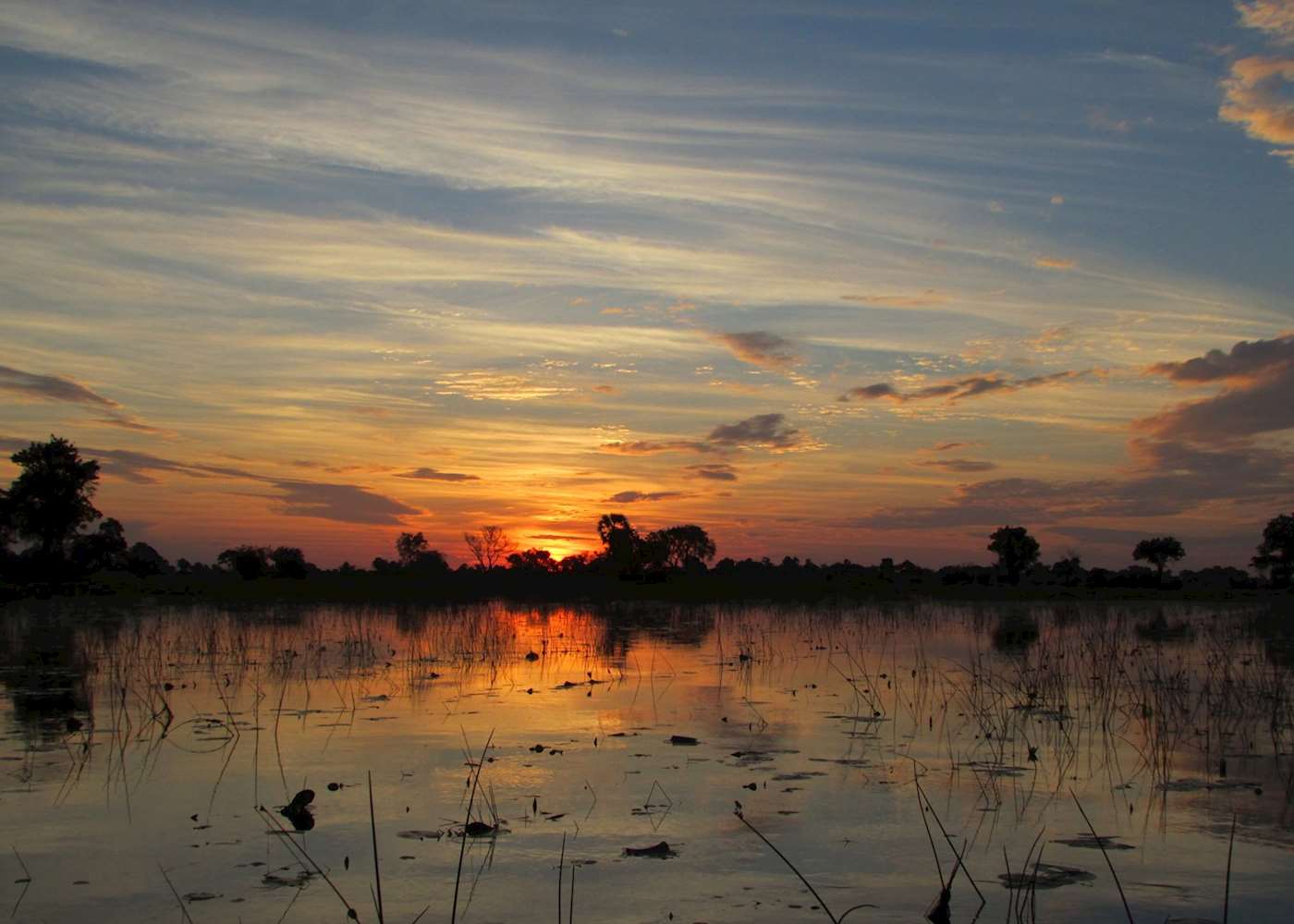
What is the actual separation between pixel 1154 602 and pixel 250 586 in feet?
147

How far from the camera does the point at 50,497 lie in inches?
2470

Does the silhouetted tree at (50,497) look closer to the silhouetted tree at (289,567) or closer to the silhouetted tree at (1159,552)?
the silhouetted tree at (289,567)

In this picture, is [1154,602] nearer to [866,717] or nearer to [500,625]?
[500,625]

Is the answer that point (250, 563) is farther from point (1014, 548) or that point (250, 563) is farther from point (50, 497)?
point (1014, 548)

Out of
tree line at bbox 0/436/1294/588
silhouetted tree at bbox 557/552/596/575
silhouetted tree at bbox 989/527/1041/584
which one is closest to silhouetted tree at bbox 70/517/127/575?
tree line at bbox 0/436/1294/588

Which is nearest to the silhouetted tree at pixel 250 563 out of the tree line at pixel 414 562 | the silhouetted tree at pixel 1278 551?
the tree line at pixel 414 562

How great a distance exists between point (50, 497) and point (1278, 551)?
79514 mm

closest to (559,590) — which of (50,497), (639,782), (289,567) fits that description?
(289,567)

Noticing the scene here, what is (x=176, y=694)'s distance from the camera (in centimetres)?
1606

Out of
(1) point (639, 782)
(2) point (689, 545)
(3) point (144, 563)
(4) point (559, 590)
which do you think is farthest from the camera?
(2) point (689, 545)

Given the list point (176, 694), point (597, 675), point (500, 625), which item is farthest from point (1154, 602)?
point (176, 694)

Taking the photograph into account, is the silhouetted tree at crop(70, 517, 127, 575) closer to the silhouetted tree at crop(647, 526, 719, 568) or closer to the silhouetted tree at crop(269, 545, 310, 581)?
the silhouetted tree at crop(269, 545, 310, 581)

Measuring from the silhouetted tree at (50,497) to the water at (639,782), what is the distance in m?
46.7

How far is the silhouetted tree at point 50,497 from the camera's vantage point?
204 ft
